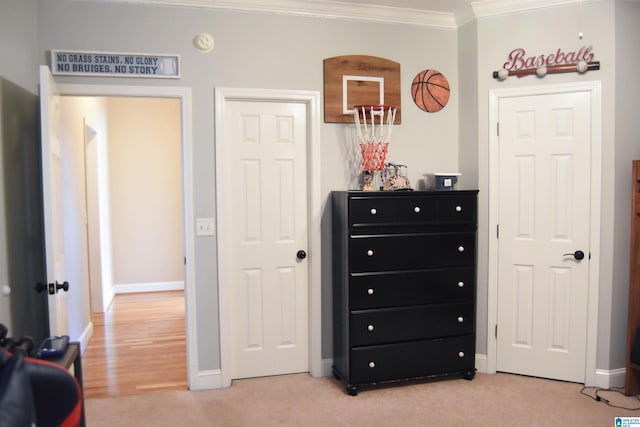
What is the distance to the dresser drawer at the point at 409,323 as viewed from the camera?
10.3 feet

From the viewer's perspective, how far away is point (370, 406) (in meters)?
2.99

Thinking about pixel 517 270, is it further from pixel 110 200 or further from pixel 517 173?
pixel 110 200

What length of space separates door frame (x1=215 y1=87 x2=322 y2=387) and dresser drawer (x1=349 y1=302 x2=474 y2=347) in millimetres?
412

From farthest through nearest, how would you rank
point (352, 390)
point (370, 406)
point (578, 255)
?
point (578, 255) < point (352, 390) < point (370, 406)

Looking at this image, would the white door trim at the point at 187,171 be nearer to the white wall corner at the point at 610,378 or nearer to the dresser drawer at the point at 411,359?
the dresser drawer at the point at 411,359

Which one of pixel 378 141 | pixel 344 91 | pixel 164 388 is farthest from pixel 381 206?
pixel 164 388

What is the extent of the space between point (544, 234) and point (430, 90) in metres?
1.30

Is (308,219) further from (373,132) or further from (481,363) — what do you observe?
(481,363)

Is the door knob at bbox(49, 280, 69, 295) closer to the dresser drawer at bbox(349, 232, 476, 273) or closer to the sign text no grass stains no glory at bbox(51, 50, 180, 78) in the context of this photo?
the sign text no grass stains no glory at bbox(51, 50, 180, 78)

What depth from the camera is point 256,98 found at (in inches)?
129

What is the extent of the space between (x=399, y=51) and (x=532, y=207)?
144cm

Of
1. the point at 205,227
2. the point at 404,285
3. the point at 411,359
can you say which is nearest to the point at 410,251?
the point at 404,285

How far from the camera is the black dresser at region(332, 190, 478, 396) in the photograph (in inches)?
123

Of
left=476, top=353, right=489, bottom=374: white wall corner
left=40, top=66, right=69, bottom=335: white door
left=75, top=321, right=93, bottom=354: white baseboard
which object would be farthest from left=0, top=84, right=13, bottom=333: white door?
left=476, top=353, right=489, bottom=374: white wall corner
